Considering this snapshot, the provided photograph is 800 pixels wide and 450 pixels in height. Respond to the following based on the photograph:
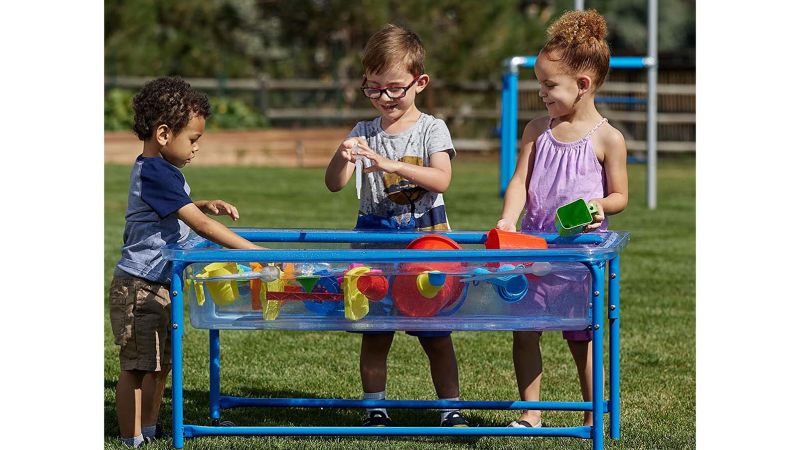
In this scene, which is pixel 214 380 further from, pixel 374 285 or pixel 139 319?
pixel 374 285

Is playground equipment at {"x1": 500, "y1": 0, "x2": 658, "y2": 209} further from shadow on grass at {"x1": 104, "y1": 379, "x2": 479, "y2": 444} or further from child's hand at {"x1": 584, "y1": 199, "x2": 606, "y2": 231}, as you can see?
child's hand at {"x1": 584, "y1": 199, "x2": 606, "y2": 231}

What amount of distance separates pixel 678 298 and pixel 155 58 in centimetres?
1670

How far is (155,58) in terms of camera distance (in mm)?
23047

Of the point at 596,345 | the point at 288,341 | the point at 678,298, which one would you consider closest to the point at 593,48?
the point at 596,345

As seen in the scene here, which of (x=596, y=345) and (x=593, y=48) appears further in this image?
(x=593, y=48)

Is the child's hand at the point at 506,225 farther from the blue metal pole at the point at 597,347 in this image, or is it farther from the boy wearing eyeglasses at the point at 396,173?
the blue metal pole at the point at 597,347

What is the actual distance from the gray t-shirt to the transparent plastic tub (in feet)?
2.57

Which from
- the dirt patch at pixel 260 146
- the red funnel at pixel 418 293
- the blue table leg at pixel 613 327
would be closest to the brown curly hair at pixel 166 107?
the red funnel at pixel 418 293

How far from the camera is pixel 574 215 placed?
432 centimetres

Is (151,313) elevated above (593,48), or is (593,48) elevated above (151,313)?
(593,48)

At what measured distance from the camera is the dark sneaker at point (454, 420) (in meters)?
4.72

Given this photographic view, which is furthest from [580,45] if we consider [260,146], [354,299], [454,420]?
[260,146]

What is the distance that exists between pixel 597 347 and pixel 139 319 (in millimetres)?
1579

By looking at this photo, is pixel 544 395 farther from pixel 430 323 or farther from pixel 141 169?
pixel 141 169
